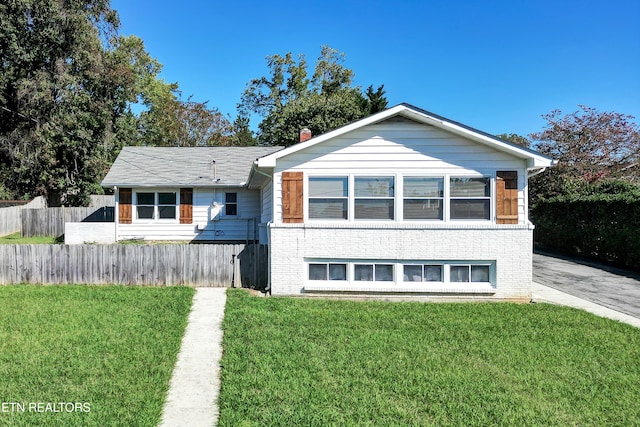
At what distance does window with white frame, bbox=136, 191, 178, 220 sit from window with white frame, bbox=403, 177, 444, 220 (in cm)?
1165

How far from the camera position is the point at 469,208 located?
973cm

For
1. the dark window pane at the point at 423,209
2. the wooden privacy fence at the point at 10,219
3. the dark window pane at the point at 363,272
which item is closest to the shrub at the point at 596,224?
the dark window pane at the point at 423,209

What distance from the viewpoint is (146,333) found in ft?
22.1

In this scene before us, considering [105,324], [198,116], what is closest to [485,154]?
[105,324]

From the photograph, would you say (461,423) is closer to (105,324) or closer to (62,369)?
(62,369)

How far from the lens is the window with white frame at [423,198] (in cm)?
972

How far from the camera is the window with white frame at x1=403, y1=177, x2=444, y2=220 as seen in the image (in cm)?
972

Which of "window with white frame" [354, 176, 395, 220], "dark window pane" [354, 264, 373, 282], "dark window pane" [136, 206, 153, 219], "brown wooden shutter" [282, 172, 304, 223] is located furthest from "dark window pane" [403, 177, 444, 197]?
"dark window pane" [136, 206, 153, 219]

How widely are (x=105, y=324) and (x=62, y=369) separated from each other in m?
1.99

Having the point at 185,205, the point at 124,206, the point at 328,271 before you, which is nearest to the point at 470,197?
the point at 328,271

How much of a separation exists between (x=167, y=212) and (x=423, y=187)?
484 inches

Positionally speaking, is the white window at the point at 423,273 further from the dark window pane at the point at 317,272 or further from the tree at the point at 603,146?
the tree at the point at 603,146

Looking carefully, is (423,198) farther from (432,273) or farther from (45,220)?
(45,220)

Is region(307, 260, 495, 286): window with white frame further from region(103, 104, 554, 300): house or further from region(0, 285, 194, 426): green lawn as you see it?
region(0, 285, 194, 426): green lawn
